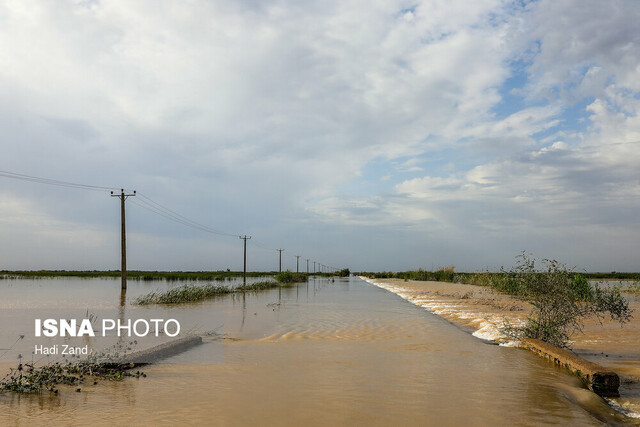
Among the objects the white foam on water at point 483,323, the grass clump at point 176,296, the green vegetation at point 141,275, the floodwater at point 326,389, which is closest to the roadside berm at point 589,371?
the floodwater at point 326,389

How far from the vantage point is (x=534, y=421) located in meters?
5.16

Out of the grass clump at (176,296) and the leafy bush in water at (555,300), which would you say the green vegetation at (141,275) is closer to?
the grass clump at (176,296)

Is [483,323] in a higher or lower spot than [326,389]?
lower

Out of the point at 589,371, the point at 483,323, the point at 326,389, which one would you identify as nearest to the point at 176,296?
the point at 483,323

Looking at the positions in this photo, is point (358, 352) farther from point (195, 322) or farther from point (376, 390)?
point (195, 322)

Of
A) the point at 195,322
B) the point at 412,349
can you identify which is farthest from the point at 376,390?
the point at 195,322

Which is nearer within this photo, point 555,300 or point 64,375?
point 64,375

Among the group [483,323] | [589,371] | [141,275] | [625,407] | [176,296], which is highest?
[589,371]

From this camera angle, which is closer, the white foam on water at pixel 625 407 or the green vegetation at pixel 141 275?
the white foam on water at pixel 625 407

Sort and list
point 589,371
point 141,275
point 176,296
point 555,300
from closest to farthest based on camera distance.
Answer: point 589,371 → point 555,300 → point 176,296 → point 141,275

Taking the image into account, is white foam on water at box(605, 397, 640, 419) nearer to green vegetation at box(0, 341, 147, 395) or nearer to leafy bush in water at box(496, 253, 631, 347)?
leafy bush in water at box(496, 253, 631, 347)

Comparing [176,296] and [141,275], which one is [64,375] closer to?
[176,296]

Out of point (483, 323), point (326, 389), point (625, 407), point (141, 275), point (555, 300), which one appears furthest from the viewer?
point (141, 275)

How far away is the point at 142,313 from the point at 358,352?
13153 mm
